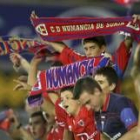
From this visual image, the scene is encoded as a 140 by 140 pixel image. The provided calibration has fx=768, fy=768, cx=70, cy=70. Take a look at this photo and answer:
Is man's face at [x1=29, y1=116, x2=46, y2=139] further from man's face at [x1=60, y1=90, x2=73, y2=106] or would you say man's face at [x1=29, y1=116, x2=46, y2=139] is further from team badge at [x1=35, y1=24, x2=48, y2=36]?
team badge at [x1=35, y1=24, x2=48, y2=36]

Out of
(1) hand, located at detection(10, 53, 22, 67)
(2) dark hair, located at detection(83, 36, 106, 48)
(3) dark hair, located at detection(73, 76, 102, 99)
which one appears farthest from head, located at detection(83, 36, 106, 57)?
(1) hand, located at detection(10, 53, 22, 67)

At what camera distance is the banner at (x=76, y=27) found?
5.39 m

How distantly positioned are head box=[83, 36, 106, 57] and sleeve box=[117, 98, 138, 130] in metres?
0.79

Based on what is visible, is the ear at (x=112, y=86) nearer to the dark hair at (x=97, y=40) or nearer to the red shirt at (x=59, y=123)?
the dark hair at (x=97, y=40)

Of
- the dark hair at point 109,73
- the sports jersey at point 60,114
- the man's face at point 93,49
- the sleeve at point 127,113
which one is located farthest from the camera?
the sports jersey at point 60,114

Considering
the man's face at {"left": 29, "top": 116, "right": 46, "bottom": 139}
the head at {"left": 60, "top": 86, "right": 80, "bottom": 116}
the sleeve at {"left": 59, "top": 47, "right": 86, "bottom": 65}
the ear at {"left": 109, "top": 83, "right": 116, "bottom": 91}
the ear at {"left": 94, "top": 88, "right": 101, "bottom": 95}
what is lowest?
the man's face at {"left": 29, "top": 116, "right": 46, "bottom": 139}

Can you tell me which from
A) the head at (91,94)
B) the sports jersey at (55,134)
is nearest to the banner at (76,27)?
the head at (91,94)

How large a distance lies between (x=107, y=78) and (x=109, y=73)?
0.05 metres

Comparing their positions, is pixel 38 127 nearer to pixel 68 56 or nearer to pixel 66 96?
pixel 68 56

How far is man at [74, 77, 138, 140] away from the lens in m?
4.71

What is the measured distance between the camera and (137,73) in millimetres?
4039

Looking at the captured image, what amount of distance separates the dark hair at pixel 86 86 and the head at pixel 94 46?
59cm

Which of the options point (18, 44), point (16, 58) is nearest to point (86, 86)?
point (18, 44)

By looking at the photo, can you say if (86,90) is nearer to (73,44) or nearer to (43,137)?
(43,137)
